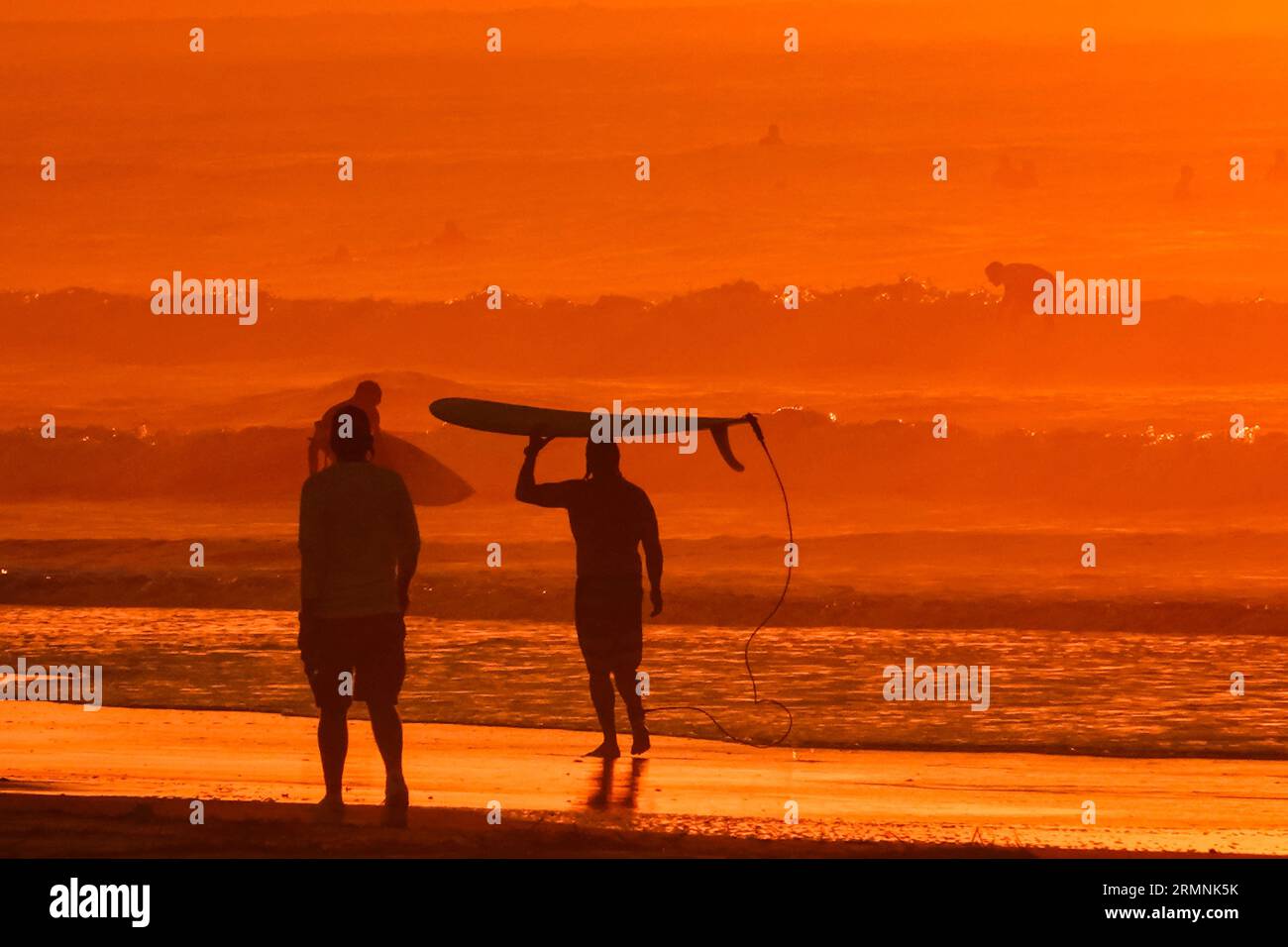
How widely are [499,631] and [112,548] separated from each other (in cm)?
1497

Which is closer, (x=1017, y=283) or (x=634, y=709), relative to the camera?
(x=634, y=709)

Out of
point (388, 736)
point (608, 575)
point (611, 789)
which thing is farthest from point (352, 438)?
point (608, 575)

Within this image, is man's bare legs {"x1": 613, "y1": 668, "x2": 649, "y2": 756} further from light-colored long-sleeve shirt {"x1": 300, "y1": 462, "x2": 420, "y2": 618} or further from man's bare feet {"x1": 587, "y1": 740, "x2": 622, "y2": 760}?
light-colored long-sleeve shirt {"x1": 300, "y1": 462, "x2": 420, "y2": 618}

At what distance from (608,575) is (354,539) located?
2825 millimetres

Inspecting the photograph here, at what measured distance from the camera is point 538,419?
465 inches

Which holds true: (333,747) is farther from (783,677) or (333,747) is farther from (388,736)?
(783,677)

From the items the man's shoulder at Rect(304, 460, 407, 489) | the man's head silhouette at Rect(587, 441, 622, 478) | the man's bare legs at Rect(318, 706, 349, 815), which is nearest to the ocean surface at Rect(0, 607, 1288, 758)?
the man's head silhouette at Rect(587, 441, 622, 478)

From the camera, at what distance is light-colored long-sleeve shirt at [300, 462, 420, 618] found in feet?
31.6

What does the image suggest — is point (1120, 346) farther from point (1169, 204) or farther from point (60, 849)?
point (60, 849)

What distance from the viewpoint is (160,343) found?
68438 millimetres

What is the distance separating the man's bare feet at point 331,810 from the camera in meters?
9.64

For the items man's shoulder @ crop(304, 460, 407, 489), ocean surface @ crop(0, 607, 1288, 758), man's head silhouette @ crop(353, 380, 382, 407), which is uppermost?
man's head silhouette @ crop(353, 380, 382, 407)

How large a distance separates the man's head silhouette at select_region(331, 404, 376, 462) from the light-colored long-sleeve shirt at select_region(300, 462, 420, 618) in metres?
0.05

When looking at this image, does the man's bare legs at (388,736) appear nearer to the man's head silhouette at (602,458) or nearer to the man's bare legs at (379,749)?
the man's bare legs at (379,749)
